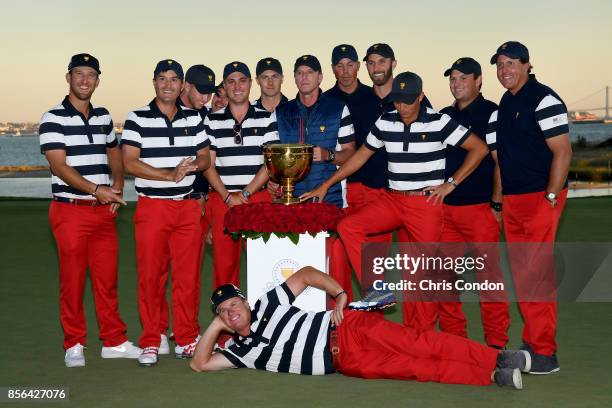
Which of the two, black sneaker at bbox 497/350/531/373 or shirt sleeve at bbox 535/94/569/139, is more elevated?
shirt sleeve at bbox 535/94/569/139

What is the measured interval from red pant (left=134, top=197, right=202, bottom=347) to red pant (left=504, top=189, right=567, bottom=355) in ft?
7.58

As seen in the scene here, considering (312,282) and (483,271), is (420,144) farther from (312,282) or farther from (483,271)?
(312,282)

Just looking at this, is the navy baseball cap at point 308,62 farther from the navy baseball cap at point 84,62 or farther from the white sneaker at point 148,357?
the white sneaker at point 148,357

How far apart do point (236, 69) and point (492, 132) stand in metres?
2.03

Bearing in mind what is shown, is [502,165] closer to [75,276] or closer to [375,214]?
[375,214]

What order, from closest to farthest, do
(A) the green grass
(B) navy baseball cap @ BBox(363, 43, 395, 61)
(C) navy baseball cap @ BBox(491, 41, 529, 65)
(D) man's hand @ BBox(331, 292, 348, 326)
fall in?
(A) the green grass
(D) man's hand @ BBox(331, 292, 348, 326)
(C) navy baseball cap @ BBox(491, 41, 529, 65)
(B) navy baseball cap @ BBox(363, 43, 395, 61)

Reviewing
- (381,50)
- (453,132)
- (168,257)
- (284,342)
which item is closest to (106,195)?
(168,257)

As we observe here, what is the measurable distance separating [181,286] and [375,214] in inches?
61.1

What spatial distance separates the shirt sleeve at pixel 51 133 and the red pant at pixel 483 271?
2970mm

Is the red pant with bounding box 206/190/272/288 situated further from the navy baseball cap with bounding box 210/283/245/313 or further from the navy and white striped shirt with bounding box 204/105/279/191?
the navy baseball cap with bounding box 210/283/245/313

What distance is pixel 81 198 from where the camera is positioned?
6.81m

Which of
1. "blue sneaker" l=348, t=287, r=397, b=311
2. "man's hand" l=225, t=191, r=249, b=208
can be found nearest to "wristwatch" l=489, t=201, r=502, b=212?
"blue sneaker" l=348, t=287, r=397, b=311

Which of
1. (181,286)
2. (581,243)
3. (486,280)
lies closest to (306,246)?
(181,286)

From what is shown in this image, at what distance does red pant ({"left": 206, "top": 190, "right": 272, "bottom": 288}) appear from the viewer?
7.51 metres
